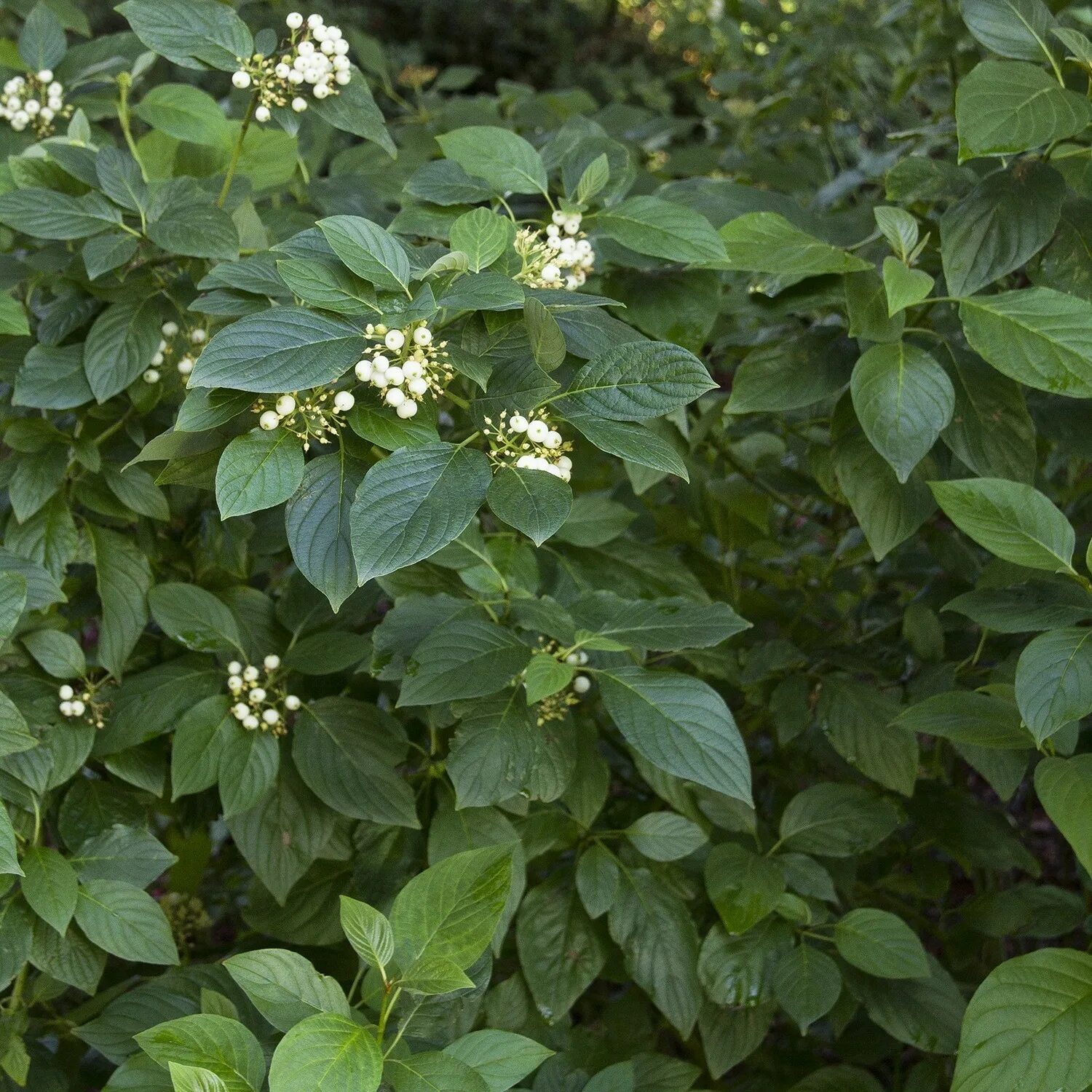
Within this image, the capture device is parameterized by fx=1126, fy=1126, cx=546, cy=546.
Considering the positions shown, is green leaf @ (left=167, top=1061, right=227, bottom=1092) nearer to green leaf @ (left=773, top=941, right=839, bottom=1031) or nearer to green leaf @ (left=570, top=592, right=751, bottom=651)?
green leaf @ (left=570, top=592, right=751, bottom=651)

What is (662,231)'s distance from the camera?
1.10m

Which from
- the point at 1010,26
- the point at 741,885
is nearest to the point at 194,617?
the point at 741,885

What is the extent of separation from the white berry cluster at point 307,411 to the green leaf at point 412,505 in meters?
0.08

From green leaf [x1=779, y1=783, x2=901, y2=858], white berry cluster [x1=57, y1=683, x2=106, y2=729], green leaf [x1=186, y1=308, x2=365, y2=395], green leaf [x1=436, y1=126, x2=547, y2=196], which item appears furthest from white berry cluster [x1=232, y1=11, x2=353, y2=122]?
green leaf [x1=779, y1=783, x2=901, y2=858]

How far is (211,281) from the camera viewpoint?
944 millimetres

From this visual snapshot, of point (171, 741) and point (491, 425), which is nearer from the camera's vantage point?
point (491, 425)

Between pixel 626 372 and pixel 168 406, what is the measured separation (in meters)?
0.63

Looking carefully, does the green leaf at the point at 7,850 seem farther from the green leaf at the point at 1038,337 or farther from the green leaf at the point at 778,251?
the green leaf at the point at 1038,337

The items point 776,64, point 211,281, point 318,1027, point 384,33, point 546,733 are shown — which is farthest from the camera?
point 384,33

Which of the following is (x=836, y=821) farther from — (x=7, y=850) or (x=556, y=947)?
(x=7, y=850)

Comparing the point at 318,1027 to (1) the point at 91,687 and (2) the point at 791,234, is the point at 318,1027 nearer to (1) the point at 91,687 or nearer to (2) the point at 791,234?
(1) the point at 91,687

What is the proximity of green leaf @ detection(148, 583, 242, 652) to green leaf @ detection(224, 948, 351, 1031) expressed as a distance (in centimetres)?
34

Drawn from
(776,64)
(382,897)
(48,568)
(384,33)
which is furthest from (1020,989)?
(384,33)

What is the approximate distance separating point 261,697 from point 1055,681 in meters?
0.71
